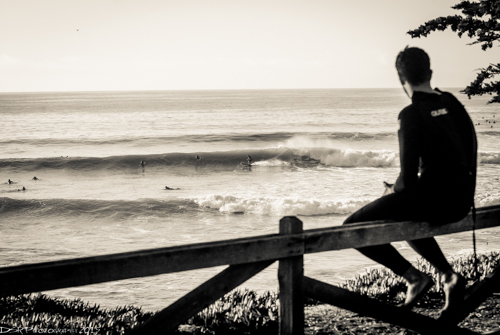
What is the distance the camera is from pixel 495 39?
7.47 m

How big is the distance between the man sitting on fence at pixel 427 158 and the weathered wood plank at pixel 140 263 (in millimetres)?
767

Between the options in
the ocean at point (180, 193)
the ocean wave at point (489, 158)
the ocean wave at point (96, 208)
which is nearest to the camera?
the ocean at point (180, 193)

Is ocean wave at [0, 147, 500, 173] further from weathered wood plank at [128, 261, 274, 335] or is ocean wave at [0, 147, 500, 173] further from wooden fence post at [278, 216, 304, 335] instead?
weathered wood plank at [128, 261, 274, 335]

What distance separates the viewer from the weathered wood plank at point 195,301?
2.43m

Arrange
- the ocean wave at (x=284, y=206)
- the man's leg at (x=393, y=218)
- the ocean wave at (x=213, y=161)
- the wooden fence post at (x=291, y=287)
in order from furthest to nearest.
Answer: the ocean wave at (x=213, y=161), the ocean wave at (x=284, y=206), the man's leg at (x=393, y=218), the wooden fence post at (x=291, y=287)

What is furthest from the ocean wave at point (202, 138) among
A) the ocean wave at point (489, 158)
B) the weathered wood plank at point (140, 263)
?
the weathered wood plank at point (140, 263)

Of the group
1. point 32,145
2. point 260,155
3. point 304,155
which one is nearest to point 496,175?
point 304,155

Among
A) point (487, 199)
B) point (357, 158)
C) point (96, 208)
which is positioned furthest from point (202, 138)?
point (487, 199)

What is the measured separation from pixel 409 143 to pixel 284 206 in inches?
485

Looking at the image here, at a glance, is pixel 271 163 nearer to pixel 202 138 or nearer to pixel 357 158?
pixel 357 158

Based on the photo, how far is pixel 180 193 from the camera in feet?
63.7

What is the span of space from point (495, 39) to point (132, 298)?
290 inches

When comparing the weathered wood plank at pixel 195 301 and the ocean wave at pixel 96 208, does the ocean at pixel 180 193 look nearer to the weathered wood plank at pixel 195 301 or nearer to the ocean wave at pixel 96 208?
the ocean wave at pixel 96 208

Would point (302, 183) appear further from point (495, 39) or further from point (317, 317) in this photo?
point (317, 317)
